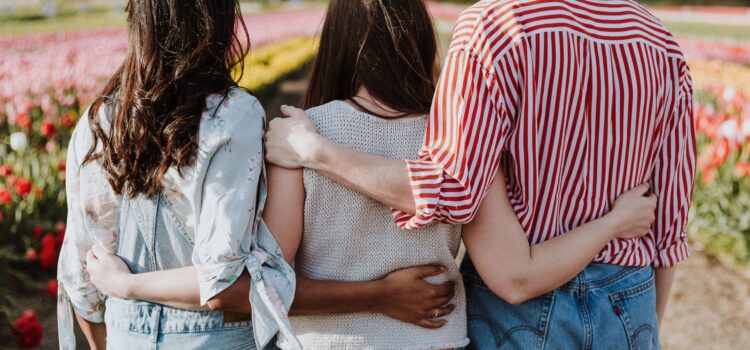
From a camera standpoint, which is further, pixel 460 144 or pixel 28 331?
pixel 28 331

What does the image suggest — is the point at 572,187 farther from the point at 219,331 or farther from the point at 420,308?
the point at 219,331

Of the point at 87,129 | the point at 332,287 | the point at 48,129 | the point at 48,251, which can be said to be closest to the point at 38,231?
the point at 48,251

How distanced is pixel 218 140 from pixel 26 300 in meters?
3.07

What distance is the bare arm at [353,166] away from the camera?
143 centimetres

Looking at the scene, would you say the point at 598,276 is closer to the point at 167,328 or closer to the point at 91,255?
the point at 167,328

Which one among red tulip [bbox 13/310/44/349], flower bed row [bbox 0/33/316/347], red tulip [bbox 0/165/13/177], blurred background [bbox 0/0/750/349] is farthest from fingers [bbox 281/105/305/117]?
red tulip [bbox 0/165/13/177]

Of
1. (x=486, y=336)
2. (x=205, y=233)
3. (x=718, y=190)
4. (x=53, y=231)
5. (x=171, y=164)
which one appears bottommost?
(x=718, y=190)

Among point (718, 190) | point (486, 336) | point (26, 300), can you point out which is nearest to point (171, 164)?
point (486, 336)

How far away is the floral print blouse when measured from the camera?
1439 millimetres

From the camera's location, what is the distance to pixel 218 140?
4.72ft

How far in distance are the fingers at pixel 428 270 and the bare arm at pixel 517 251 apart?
0.38 feet

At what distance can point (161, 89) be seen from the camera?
146cm

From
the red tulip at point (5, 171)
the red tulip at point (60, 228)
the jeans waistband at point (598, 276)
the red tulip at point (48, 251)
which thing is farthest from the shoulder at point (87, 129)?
the red tulip at point (5, 171)

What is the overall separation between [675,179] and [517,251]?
0.42 m
